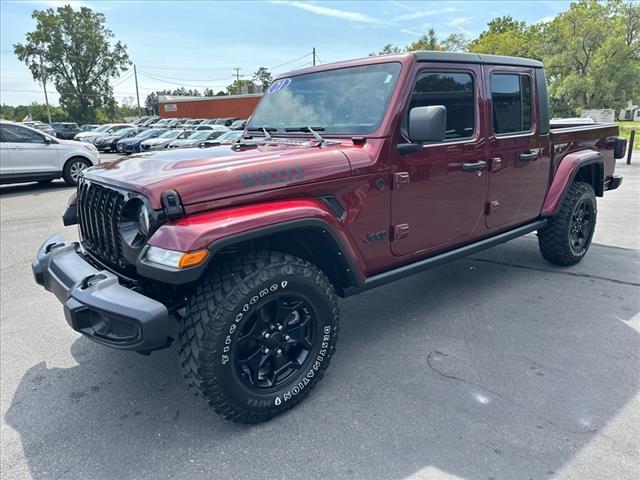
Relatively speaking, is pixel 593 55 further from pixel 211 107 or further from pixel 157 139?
pixel 157 139

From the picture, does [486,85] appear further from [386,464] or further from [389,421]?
[386,464]

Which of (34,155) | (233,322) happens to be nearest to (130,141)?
(34,155)

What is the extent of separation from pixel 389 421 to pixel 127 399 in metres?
1.55

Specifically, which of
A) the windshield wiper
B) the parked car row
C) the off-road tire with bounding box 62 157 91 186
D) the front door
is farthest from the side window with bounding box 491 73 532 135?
the parked car row

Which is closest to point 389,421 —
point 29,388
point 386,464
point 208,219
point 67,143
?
point 386,464

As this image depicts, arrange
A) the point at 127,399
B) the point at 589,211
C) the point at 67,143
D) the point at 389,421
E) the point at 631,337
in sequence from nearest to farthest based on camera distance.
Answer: the point at 389,421 → the point at 127,399 → the point at 631,337 → the point at 589,211 → the point at 67,143

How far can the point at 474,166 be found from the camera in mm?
A: 3506

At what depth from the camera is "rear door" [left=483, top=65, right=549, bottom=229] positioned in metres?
3.74

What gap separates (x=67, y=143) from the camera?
1145 centimetres

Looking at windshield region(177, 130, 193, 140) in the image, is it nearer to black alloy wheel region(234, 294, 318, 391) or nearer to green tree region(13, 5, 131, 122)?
black alloy wheel region(234, 294, 318, 391)

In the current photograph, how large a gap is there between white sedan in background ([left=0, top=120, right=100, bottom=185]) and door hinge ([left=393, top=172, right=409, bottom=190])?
933 centimetres

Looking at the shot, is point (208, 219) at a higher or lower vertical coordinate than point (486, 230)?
higher

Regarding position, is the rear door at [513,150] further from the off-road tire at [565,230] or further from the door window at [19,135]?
the door window at [19,135]

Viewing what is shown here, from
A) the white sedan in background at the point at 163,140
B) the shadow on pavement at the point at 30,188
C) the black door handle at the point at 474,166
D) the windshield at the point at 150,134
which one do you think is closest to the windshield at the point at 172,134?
the white sedan in background at the point at 163,140
